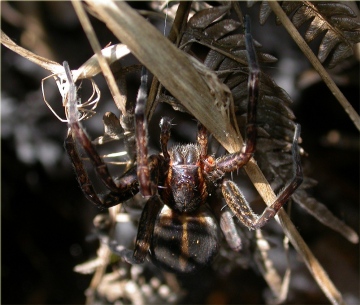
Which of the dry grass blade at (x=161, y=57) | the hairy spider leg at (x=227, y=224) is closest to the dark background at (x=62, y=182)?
the hairy spider leg at (x=227, y=224)

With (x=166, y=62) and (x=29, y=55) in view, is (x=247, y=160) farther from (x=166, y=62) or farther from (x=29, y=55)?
(x=29, y=55)

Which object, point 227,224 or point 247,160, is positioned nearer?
point 247,160

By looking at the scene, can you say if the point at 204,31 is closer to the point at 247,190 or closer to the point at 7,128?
the point at 247,190

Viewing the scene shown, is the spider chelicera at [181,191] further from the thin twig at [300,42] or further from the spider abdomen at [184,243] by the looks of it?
the thin twig at [300,42]

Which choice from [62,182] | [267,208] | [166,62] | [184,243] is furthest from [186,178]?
[62,182]

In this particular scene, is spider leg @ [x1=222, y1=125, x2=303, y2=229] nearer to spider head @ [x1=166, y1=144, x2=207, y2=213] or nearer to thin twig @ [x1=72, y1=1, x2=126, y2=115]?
spider head @ [x1=166, y1=144, x2=207, y2=213]

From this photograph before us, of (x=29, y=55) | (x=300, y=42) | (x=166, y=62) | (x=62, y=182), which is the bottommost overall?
(x=62, y=182)

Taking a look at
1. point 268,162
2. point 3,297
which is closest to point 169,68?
point 268,162
